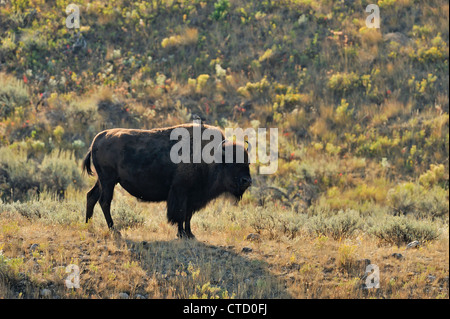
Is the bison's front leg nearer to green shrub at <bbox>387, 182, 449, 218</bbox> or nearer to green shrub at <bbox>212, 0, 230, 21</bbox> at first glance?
green shrub at <bbox>387, 182, 449, 218</bbox>

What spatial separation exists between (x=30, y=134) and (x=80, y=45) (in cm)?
481

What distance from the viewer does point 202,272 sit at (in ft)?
25.0

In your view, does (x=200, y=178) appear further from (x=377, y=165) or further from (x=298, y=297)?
(x=377, y=165)

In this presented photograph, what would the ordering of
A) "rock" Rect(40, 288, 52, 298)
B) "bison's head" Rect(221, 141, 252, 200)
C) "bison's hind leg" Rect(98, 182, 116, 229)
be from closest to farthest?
"rock" Rect(40, 288, 52, 298) < "bison's head" Rect(221, 141, 252, 200) < "bison's hind leg" Rect(98, 182, 116, 229)

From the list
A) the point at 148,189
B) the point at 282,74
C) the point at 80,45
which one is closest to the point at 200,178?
the point at 148,189

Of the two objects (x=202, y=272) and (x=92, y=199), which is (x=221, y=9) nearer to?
(x=92, y=199)

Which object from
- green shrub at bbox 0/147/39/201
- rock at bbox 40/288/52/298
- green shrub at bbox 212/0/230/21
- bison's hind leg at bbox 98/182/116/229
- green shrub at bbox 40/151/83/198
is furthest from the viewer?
green shrub at bbox 212/0/230/21

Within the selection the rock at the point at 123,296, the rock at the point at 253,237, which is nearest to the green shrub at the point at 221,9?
the rock at the point at 253,237

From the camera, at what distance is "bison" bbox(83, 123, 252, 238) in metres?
9.29

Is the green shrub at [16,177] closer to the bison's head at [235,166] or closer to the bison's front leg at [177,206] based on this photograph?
the bison's front leg at [177,206]

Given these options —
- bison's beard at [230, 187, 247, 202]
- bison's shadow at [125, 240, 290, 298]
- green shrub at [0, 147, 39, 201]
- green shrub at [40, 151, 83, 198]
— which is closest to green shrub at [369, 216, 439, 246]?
bison's beard at [230, 187, 247, 202]

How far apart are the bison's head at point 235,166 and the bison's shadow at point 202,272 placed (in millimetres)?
1021

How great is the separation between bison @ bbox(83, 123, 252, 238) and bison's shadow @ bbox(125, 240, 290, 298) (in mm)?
848

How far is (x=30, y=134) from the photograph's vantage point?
1686cm
